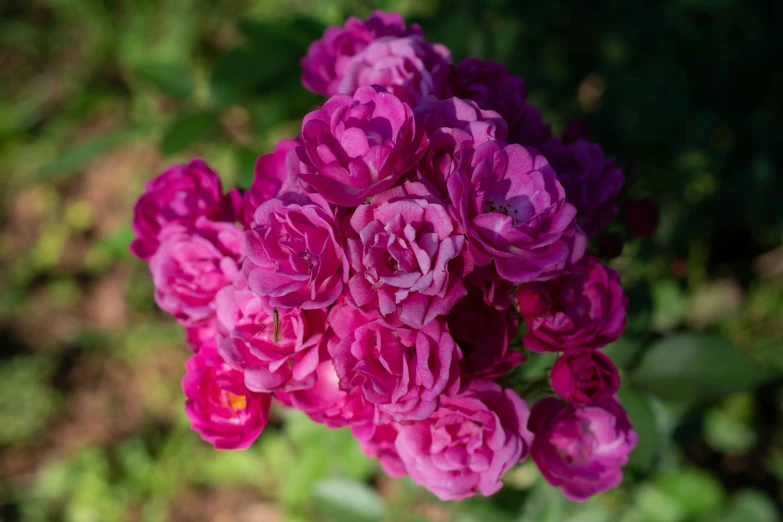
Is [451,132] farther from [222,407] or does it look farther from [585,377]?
[222,407]

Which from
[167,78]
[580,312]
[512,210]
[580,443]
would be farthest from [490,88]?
[167,78]

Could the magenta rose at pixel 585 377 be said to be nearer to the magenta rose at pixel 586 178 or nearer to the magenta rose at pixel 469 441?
the magenta rose at pixel 469 441

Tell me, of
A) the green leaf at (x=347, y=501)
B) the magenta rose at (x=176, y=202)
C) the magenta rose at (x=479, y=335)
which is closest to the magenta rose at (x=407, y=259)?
the magenta rose at (x=479, y=335)

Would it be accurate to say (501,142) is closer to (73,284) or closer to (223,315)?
(223,315)

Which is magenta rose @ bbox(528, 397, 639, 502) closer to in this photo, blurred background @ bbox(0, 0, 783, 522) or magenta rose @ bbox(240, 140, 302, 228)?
blurred background @ bbox(0, 0, 783, 522)

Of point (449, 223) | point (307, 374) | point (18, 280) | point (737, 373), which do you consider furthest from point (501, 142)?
point (18, 280)
